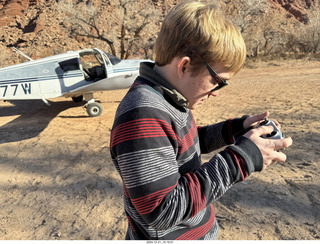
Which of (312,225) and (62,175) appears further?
(62,175)

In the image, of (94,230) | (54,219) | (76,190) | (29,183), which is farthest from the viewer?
(29,183)

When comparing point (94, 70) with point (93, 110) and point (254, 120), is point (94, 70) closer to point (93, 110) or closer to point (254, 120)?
point (93, 110)

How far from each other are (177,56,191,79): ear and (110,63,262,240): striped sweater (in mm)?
77

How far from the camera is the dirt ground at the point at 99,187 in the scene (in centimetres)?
270

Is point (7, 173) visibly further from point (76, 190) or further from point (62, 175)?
point (76, 190)

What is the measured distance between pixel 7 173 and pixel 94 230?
2.54m

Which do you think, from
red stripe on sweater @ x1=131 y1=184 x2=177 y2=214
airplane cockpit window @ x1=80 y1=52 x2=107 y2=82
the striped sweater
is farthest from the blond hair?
airplane cockpit window @ x1=80 y1=52 x2=107 y2=82

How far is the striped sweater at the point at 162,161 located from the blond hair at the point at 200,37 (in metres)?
0.16

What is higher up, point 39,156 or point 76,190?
point 76,190

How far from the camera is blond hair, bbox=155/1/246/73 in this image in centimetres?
94

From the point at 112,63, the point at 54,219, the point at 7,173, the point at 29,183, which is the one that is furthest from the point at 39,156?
the point at 112,63

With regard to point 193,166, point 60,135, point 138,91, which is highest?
point 138,91

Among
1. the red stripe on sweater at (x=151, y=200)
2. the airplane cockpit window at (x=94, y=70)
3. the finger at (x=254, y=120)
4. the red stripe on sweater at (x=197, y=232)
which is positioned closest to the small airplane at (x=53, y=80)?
the airplane cockpit window at (x=94, y=70)

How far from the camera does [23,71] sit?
7383 millimetres
